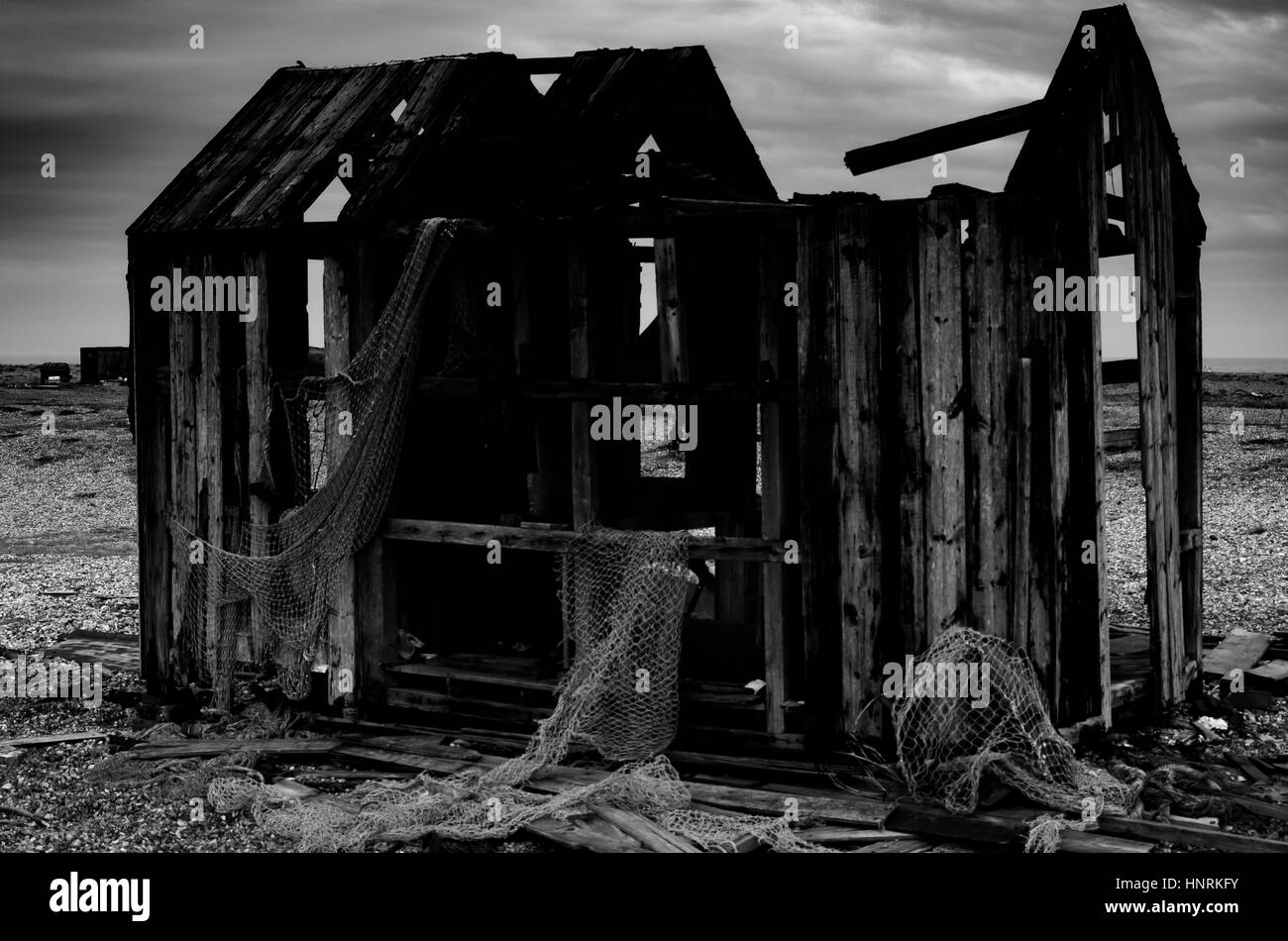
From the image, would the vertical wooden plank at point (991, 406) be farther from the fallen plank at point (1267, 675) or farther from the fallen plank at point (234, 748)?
the fallen plank at point (234, 748)

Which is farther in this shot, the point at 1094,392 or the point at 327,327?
the point at 327,327

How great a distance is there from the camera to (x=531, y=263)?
11.8 meters

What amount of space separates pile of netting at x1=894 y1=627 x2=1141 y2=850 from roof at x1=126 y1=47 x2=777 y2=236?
4.16m

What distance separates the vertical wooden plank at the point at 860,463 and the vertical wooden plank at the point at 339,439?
157 inches

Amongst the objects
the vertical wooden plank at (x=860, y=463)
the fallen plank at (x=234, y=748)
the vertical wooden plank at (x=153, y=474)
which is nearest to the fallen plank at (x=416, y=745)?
the fallen plank at (x=234, y=748)

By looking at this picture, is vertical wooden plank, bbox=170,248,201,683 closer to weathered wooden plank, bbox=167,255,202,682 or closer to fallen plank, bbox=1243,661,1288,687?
weathered wooden plank, bbox=167,255,202,682

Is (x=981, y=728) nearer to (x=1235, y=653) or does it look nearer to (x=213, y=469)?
(x=1235, y=653)

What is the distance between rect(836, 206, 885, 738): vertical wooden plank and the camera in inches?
368

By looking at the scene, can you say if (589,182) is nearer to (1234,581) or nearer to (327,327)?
(327,327)

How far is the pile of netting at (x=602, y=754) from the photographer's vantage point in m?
8.52

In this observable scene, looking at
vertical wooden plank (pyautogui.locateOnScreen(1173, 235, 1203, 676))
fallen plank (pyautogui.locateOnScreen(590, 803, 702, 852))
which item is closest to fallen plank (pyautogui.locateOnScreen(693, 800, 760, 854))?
fallen plank (pyautogui.locateOnScreen(590, 803, 702, 852))

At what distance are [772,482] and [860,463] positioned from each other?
27.2 inches
